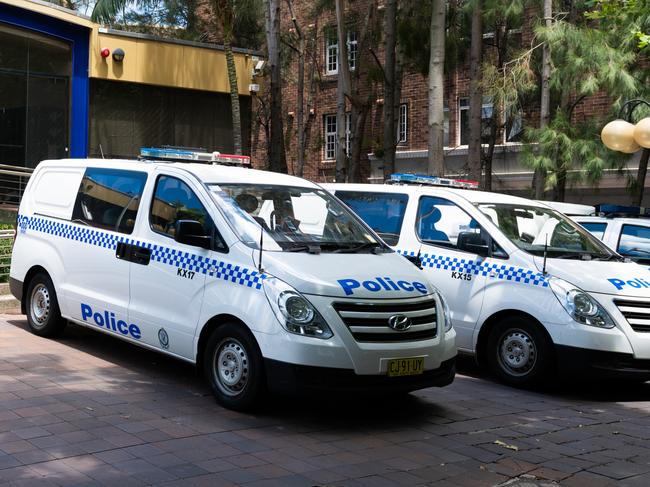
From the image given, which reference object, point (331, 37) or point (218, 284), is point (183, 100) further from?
point (218, 284)

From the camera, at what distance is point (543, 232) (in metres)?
9.14

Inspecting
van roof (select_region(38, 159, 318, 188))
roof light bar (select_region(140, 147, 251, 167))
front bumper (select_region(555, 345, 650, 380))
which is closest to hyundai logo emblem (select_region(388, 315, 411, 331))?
van roof (select_region(38, 159, 318, 188))

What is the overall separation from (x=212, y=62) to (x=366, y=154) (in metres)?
6.92

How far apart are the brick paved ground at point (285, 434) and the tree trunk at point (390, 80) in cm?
1147

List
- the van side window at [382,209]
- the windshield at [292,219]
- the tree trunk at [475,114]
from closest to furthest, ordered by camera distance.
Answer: the windshield at [292,219] < the van side window at [382,209] < the tree trunk at [475,114]

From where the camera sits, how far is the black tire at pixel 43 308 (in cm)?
895

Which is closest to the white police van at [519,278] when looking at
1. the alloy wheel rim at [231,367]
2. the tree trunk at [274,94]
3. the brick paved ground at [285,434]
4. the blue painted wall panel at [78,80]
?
the brick paved ground at [285,434]

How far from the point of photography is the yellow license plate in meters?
6.51

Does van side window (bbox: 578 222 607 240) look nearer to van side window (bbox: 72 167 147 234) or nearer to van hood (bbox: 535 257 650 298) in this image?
van hood (bbox: 535 257 650 298)

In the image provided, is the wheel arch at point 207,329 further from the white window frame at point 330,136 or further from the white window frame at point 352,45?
the white window frame at point 330,136

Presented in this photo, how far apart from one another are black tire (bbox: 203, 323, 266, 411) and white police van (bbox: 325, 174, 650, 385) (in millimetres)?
3010

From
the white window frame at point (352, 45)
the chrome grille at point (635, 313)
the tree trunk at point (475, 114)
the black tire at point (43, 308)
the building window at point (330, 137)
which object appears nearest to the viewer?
the chrome grille at point (635, 313)

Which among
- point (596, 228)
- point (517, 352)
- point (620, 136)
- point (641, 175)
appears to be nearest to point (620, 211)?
point (596, 228)

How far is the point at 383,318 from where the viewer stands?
6566mm
